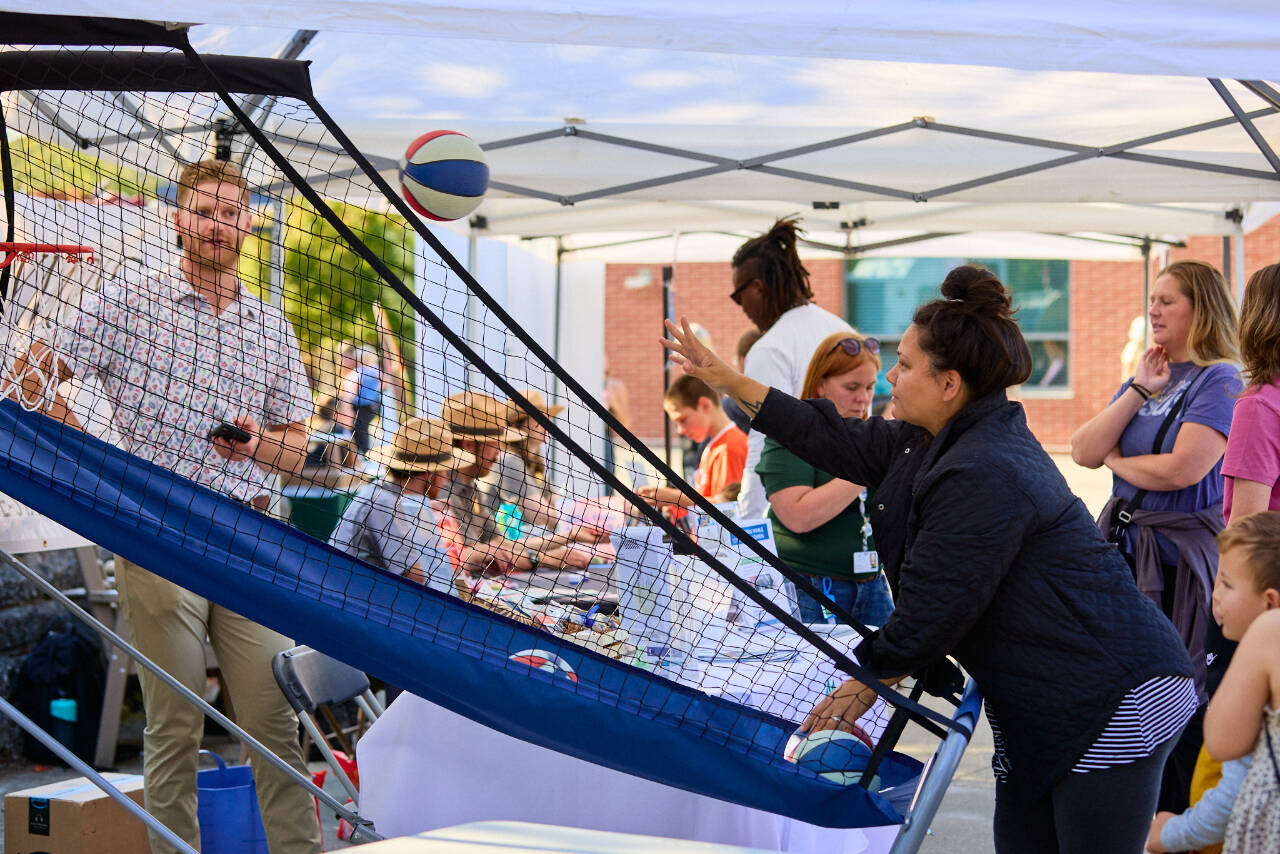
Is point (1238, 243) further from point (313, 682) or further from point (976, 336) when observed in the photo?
point (313, 682)

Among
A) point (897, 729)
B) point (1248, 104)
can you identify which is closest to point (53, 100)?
point (897, 729)

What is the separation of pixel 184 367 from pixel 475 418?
1.58 meters

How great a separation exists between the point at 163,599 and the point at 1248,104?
4166 millimetres

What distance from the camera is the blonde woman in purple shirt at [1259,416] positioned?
288 centimetres

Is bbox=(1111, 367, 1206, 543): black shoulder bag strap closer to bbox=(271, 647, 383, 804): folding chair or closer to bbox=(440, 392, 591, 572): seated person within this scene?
bbox=(440, 392, 591, 572): seated person

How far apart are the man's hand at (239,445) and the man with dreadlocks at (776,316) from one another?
1.79m

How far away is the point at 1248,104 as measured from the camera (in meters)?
4.68

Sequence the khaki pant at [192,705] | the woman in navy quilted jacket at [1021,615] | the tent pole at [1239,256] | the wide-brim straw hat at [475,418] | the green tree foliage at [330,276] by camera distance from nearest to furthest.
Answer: the woman in navy quilted jacket at [1021,615]
the green tree foliage at [330,276]
the khaki pant at [192,705]
the wide-brim straw hat at [475,418]
the tent pole at [1239,256]

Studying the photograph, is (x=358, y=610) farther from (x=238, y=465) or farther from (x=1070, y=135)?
(x=1070, y=135)

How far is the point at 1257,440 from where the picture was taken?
114 inches

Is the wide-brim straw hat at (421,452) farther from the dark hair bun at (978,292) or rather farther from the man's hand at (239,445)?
the dark hair bun at (978,292)

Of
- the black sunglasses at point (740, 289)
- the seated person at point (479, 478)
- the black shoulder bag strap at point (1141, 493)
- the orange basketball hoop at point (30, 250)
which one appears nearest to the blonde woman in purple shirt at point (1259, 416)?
the black shoulder bag strap at point (1141, 493)

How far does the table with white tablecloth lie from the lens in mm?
2377

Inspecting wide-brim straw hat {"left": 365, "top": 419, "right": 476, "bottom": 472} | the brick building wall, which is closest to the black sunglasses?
wide-brim straw hat {"left": 365, "top": 419, "right": 476, "bottom": 472}
